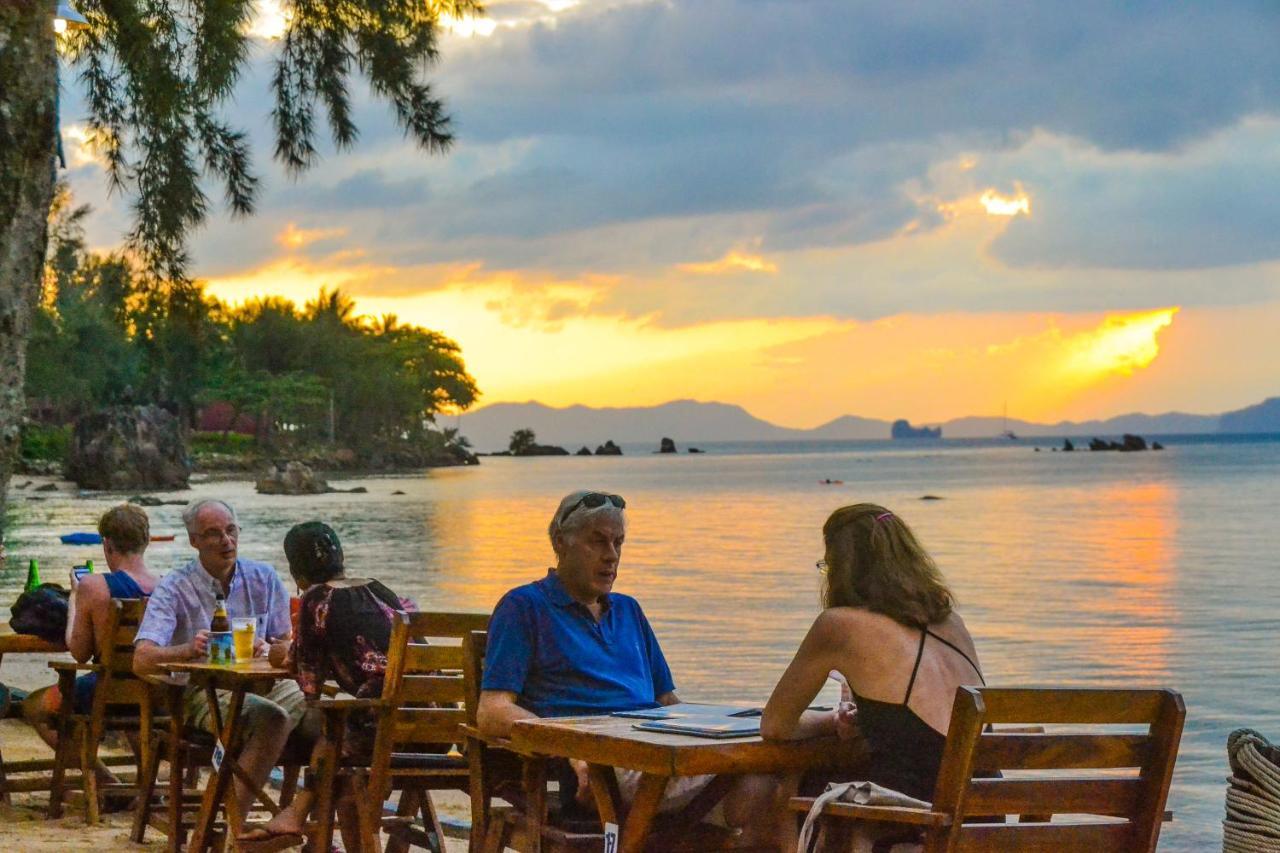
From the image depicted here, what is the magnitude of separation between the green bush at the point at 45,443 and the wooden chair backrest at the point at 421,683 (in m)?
79.2

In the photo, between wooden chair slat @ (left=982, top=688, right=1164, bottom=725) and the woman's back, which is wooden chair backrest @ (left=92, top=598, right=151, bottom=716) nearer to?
the woman's back

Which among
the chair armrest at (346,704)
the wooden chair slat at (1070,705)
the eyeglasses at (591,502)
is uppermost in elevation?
the eyeglasses at (591,502)

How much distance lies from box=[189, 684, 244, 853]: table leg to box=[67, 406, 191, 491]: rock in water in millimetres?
70891

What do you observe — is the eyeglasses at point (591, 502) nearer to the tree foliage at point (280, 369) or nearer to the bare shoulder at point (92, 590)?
the bare shoulder at point (92, 590)

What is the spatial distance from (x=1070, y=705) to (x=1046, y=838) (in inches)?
13.2

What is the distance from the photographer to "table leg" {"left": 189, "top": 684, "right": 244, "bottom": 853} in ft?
20.1

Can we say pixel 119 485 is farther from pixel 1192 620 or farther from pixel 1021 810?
pixel 1021 810

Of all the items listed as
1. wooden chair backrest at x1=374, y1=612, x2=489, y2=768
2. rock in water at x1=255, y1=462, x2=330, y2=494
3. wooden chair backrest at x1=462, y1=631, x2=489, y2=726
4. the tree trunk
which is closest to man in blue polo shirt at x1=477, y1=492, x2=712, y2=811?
wooden chair backrest at x1=462, y1=631, x2=489, y2=726

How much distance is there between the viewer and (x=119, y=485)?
7494cm

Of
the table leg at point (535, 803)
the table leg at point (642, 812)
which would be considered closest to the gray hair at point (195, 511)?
the table leg at point (535, 803)

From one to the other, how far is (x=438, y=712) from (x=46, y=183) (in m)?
2.08

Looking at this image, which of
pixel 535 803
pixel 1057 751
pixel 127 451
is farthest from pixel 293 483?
pixel 1057 751

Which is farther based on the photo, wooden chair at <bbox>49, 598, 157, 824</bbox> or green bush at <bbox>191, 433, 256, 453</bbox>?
green bush at <bbox>191, 433, 256, 453</bbox>

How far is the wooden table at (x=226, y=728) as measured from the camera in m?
6.07
